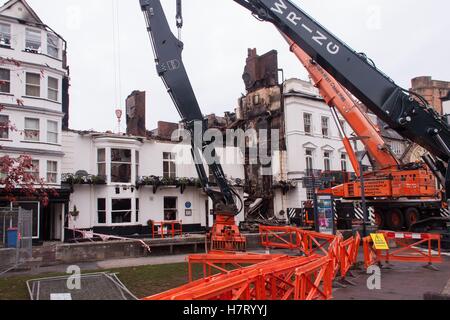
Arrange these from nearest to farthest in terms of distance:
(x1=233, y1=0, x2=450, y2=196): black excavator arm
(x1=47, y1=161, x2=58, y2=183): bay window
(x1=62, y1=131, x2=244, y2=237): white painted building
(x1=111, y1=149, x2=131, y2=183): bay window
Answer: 1. (x1=233, y1=0, x2=450, y2=196): black excavator arm
2. (x1=47, y1=161, x2=58, y2=183): bay window
3. (x1=62, y1=131, x2=244, y2=237): white painted building
4. (x1=111, y1=149, x2=131, y2=183): bay window

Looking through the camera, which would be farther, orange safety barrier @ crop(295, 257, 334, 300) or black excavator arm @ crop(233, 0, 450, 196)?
black excavator arm @ crop(233, 0, 450, 196)

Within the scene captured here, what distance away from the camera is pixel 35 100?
24.6m

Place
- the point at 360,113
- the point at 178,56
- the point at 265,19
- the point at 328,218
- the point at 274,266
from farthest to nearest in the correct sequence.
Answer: the point at 360,113, the point at 328,218, the point at 178,56, the point at 265,19, the point at 274,266

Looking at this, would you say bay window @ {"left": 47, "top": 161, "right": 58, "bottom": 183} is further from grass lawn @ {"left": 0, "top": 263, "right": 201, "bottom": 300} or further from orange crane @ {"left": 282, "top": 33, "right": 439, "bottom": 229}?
orange crane @ {"left": 282, "top": 33, "right": 439, "bottom": 229}

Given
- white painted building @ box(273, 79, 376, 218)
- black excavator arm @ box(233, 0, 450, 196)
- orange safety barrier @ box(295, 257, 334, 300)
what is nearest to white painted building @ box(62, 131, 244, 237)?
white painted building @ box(273, 79, 376, 218)

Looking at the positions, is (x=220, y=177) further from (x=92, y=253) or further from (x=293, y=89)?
(x=293, y=89)

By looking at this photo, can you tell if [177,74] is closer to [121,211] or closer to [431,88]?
[121,211]

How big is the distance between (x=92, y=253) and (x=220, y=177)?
6240 mm

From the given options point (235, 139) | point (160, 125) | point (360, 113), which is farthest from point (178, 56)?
point (160, 125)

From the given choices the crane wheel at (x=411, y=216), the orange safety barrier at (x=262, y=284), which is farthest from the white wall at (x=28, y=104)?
the crane wheel at (x=411, y=216)

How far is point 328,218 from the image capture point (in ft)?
65.6

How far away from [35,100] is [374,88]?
19.9m

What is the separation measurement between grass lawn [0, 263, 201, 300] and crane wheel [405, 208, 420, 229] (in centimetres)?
1309

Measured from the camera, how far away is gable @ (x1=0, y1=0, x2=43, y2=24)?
25.0m
